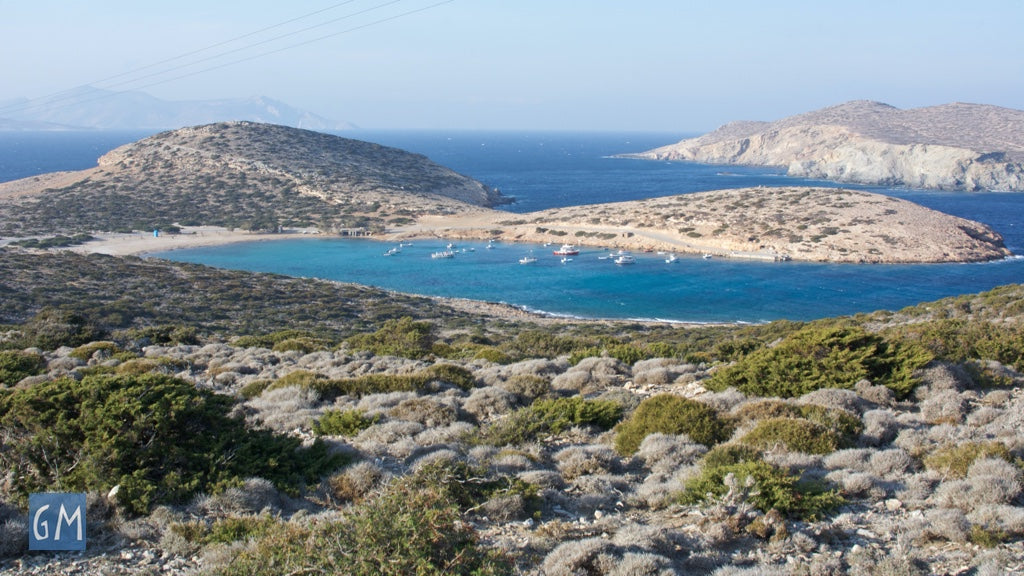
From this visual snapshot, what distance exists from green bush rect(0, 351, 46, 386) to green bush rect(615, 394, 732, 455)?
10904mm

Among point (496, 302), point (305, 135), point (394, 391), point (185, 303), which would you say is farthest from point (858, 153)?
point (394, 391)

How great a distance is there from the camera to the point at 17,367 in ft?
44.1

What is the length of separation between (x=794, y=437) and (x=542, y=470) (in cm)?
340

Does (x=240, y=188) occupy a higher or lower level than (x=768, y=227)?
higher

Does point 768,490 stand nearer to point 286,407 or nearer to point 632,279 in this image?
point 286,407

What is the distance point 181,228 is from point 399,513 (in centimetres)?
7623

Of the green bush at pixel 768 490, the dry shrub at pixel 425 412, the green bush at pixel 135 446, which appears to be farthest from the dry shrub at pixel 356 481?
the green bush at pixel 768 490

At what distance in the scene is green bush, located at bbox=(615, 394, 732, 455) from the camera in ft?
30.5

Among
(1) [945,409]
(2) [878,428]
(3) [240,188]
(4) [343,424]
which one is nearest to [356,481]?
(4) [343,424]

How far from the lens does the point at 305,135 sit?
377 ft

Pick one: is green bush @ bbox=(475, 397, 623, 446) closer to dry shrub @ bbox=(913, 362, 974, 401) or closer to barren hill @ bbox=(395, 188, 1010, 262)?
dry shrub @ bbox=(913, 362, 974, 401)

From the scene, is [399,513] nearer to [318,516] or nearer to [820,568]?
[318,516]

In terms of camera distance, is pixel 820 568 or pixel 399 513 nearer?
pixel 399 513

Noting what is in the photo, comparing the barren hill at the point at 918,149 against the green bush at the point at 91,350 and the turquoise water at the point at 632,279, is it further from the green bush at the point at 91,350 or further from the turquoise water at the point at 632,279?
the green bush at the point at 91,350
